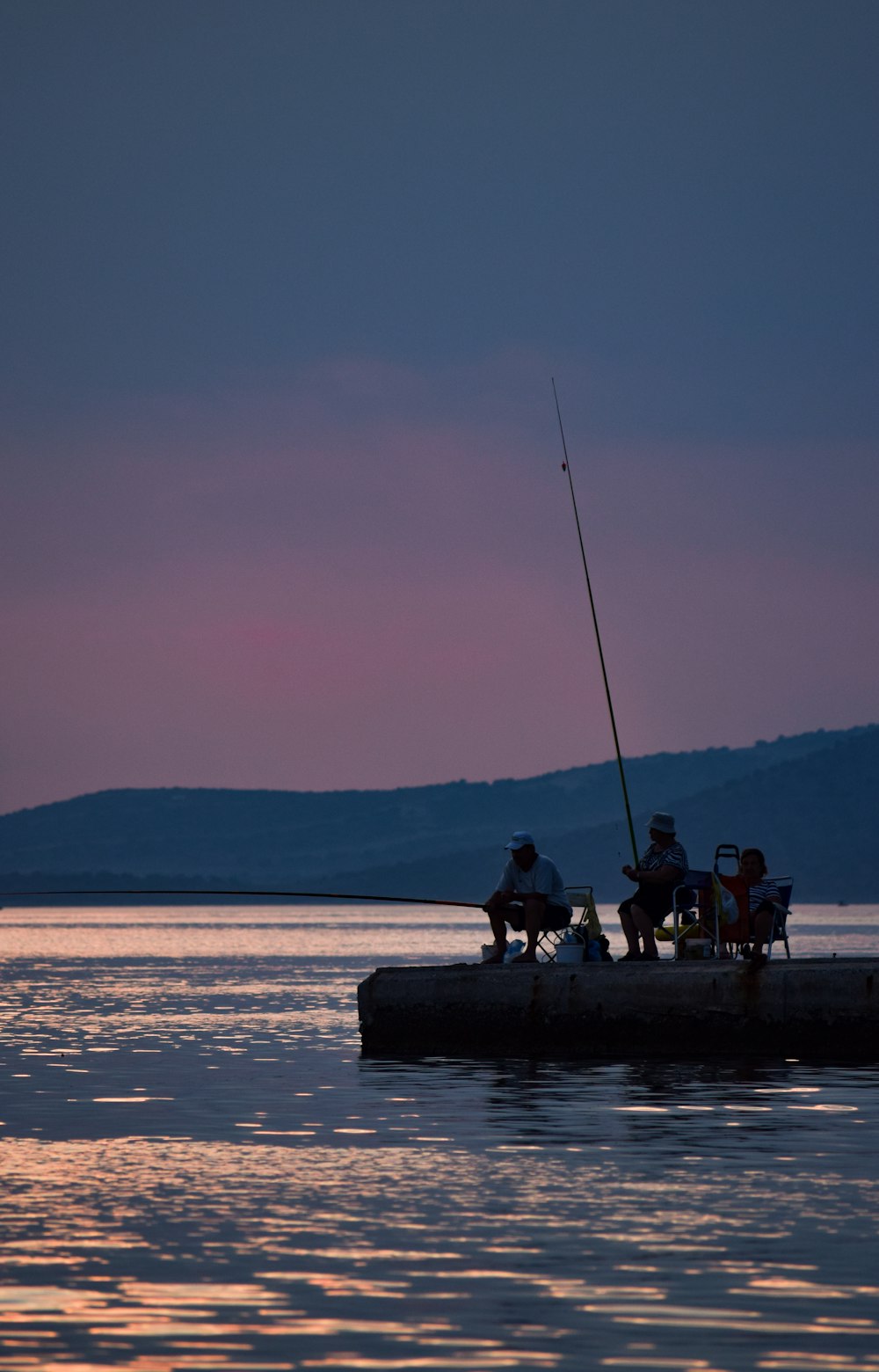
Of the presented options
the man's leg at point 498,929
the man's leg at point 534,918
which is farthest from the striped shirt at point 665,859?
the man's leg at point 498,929

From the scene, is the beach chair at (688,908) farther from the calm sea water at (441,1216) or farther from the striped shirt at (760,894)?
the calm sea water at (441,1216)

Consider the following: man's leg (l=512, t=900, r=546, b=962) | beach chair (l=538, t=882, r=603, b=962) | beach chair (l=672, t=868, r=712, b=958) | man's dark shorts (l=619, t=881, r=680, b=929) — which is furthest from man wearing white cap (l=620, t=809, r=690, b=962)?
man's leg (l=512, t=900, r=546, b=962)

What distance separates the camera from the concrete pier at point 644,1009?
15.9 metres

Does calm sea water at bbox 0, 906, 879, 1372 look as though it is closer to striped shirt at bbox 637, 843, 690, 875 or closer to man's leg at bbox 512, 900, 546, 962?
man's leg at bbox 512, 900, 546, 962

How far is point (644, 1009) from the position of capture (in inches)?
642

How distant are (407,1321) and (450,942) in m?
94.4

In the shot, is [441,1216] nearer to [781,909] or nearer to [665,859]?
[665,859]

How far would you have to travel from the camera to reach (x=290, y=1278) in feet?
25.0

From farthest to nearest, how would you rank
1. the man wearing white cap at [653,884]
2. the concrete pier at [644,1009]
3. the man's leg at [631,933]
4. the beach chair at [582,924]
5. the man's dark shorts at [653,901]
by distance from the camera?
the beach chair at [582,924] → the man's leg at [631,933] → the man's dark shorts at [653,901] → the man wearing white cap at [653,884] → the concrete pier at [644,1009]

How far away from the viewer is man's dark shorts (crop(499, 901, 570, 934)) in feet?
54.5

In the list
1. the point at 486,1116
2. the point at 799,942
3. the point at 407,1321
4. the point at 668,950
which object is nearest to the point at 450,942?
the point at 799,942

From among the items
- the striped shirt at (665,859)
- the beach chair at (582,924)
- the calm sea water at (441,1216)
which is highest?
the striped shirt at (665,859)

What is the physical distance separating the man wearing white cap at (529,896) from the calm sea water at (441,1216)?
451mm

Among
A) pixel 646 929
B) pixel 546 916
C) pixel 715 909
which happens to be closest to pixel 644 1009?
pixel 646 929
